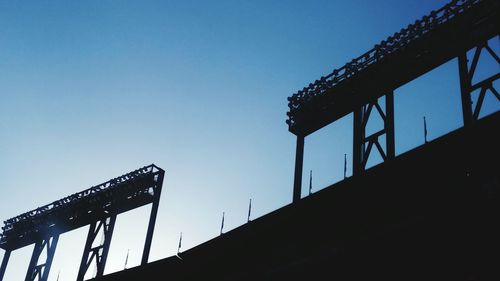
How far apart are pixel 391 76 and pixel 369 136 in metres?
2.05

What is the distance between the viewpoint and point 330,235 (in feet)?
32.6

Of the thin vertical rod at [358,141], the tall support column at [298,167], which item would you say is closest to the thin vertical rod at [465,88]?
the thin vertical rod at [358,141]

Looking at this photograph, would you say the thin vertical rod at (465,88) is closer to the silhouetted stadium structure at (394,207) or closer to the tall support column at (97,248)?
the silhouetted stadium structure at (394,207)

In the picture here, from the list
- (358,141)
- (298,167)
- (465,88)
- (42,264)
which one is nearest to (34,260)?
(42,264)

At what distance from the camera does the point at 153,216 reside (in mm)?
21094

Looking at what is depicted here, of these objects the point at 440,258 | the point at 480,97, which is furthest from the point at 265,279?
the point at 480,97

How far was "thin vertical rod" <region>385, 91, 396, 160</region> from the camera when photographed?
601 inches

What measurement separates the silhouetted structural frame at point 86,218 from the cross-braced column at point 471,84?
12526 mm

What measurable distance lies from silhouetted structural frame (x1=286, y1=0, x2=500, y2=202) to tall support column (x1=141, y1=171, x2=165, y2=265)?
252 inches

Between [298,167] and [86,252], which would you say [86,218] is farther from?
[298,167]

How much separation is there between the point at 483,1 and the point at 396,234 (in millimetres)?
9150

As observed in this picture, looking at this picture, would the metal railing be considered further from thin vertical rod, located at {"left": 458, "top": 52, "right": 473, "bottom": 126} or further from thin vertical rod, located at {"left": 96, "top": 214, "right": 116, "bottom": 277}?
thin vertical rod, located at {"left": 96, "top": 214, "right": 116, "bottom": 277}

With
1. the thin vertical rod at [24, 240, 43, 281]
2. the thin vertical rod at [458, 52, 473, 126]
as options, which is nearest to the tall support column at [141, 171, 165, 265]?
the thin vertical rod at [24, 240, 43, 281]

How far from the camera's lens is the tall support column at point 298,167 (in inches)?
663
